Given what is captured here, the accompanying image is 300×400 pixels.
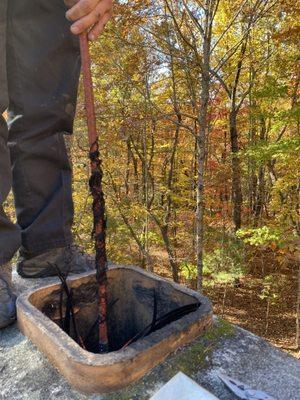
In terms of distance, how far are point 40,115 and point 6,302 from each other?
71 centimetres

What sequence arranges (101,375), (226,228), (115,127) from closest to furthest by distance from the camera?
(101,375) < (115,127) < (226,228)

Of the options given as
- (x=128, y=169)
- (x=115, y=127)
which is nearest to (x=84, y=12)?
(x=115, y=127)

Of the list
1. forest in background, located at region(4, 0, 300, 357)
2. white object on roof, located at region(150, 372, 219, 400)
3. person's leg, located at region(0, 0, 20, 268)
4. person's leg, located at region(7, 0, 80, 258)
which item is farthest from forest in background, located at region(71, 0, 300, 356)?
white object on roof, located at region(150, 372, 219, 400)

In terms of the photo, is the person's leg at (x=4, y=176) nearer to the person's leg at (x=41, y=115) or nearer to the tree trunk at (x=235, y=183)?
the person's leg at (x=41, y=115)

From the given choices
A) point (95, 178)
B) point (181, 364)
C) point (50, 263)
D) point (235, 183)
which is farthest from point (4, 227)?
point (235, 183)

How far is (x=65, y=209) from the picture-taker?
1.42 meters

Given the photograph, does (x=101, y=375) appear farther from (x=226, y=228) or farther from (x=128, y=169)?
(x=128, y=169)

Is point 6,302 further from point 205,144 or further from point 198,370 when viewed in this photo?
point 205,144

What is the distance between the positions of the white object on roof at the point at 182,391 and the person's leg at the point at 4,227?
61 cm

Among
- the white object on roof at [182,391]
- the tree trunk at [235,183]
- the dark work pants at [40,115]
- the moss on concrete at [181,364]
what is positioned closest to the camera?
the white object on roof at [182,391]

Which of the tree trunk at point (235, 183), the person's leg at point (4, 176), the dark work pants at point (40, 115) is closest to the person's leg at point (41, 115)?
the dark work pants at point (40, 115)

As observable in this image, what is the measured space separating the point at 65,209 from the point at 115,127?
6.19 metres

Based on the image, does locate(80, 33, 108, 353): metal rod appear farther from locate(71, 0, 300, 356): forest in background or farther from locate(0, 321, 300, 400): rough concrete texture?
locate(71, 0, 300, 356): forest in background

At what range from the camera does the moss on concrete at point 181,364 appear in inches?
30.3
